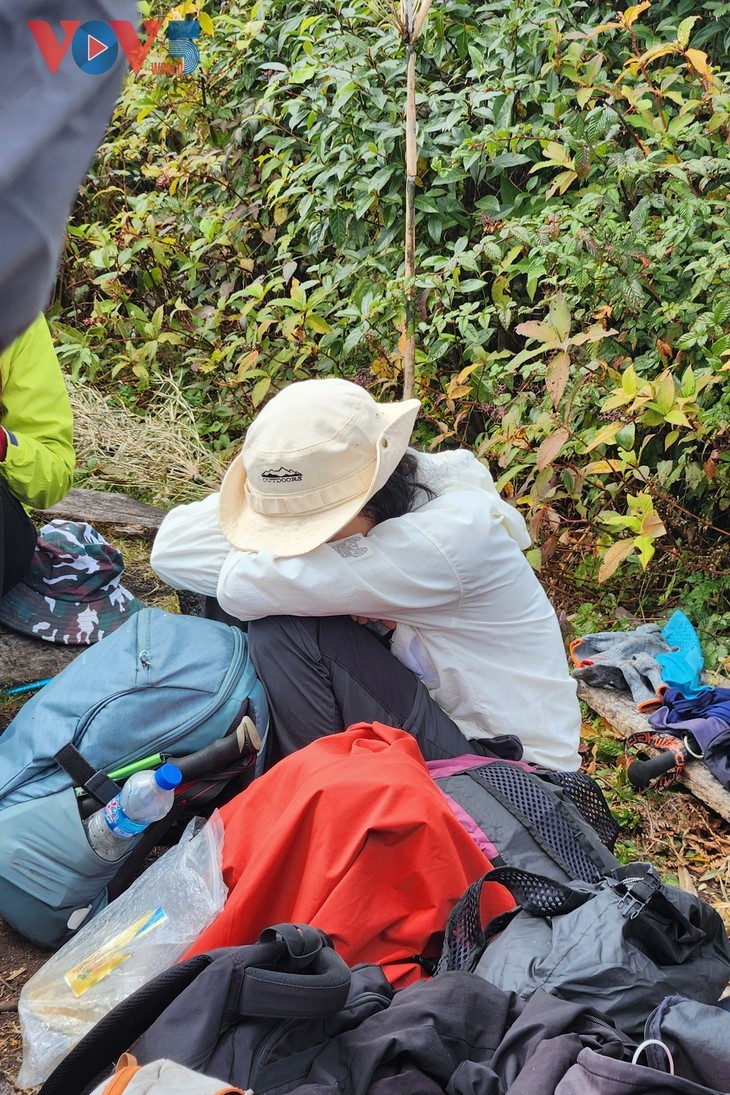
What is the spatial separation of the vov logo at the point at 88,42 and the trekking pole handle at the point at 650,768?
2.71 meters

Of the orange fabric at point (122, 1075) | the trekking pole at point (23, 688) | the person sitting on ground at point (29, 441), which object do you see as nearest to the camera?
the orange fabric at point (122, 1075)

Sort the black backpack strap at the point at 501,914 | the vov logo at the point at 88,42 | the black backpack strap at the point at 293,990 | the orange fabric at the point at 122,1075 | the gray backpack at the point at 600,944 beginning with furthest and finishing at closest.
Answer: the black backpack strap at the point at 501,914 < the gray backpack at the point at 600,944 < the black backpack strap at the point at 293,990 < the orange fabric at the point at 122,1075 < the vov logo at the point at 88,42

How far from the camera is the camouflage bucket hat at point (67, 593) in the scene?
9.93ft

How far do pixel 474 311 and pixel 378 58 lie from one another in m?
1.35

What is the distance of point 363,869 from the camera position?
1.81 m

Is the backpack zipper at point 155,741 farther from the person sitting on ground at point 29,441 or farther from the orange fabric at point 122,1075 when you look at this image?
the orange fabric at point 122,1075

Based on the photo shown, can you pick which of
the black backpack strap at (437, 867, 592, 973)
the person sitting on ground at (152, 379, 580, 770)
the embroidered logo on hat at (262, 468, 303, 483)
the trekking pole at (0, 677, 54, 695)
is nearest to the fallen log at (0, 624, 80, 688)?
the trekking pole at (0, 677, 54, 695)

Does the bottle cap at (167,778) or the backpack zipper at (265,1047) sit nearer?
the backpack zipper at (265,1047)

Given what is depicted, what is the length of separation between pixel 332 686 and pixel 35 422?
4.02 feet

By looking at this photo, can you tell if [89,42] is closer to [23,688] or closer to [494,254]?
[23,688]

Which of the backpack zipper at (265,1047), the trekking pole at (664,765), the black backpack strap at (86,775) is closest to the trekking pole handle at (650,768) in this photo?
the trekking pole at (664,765)

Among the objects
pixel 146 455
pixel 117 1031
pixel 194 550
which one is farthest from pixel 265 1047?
pixel 146 455

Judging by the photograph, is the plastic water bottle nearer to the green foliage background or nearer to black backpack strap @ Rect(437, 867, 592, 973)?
black backpack strap @ Rect(437, 867, 592, 973)

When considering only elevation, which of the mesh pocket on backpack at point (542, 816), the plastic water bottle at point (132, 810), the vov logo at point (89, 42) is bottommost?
the mesh pocket on backpack at point (542, 816)
